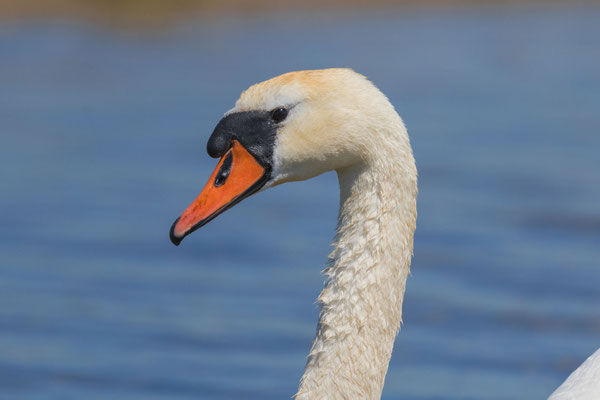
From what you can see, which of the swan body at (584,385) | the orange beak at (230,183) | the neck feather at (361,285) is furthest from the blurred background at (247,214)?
the orange beak at (230,183)

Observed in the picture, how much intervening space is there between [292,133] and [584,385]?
145 cm

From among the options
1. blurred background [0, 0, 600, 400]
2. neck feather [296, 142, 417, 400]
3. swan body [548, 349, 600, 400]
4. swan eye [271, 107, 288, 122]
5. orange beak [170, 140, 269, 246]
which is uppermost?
blurred background [0, 0, 600, 400]

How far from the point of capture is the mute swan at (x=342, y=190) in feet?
13.3

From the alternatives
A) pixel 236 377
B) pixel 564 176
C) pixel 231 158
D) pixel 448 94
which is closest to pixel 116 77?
pixel 448 94

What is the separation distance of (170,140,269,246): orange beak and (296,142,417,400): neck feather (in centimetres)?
32

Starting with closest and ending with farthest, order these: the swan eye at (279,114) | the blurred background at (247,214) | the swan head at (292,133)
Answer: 1. the swan head at (292,133)
2. the swan eye at (279,114)
3. the blurred background at (247,214)

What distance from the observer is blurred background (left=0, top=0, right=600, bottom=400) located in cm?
649

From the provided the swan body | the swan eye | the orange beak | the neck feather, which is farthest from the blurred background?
the swan eye

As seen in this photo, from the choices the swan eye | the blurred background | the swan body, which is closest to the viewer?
the swan eye

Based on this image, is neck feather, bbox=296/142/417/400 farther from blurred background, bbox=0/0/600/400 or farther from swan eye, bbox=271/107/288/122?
blurred background, bbox=0/0/600/400

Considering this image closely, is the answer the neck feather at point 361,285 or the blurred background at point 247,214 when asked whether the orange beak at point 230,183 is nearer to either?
the neck feather at point 361,285

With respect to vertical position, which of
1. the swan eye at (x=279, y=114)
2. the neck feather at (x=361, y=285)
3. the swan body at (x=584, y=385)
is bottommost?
the swan body at (x=584, y=385)

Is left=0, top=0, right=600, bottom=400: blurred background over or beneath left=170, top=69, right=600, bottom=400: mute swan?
over

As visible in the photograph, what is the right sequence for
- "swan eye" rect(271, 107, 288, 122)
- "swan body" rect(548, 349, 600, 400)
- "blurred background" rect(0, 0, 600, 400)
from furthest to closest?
"blurred background" rect(0, 0, 600, 400) < "swan body" rect(548, 349, 600, 400) < "swan eye" rect(271, 107, 288, 122)
